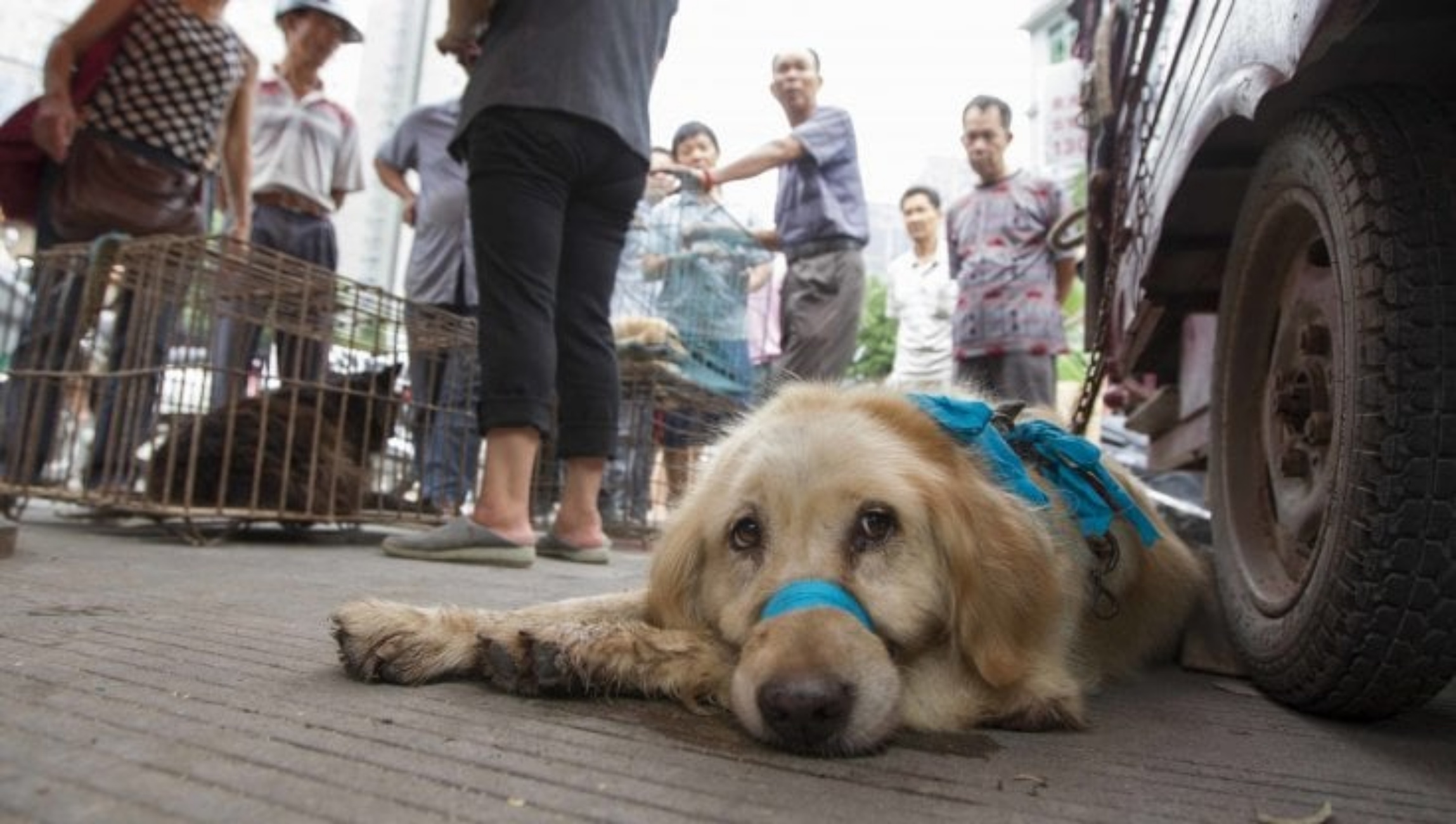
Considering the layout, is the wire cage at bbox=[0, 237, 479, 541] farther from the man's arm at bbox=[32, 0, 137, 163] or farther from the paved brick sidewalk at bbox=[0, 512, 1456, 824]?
the paved brick sidewalk at bbox=[0, 512, 1456, 824]

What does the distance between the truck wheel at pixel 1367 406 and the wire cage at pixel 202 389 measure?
142 inches

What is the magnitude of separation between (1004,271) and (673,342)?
1937 mm

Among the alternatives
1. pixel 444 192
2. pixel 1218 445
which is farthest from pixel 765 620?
pixel 444 192

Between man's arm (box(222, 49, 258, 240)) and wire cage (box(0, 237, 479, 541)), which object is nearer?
wire cage (box(0, 237, 479, 541))

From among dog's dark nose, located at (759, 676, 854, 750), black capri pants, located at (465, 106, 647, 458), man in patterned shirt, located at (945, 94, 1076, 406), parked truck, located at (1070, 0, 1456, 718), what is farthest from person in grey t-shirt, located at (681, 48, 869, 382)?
dog's dark nose, located at (759, 676, 854, 750)

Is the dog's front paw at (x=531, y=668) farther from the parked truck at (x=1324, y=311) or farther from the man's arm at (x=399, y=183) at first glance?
the man's arm at (x=399, y=183)

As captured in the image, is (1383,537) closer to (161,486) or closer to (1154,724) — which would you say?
(1154,724)

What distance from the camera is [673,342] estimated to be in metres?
5.61

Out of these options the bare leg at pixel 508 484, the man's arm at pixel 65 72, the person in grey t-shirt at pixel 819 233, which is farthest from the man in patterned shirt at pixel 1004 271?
the man's arm at pixel 65 72

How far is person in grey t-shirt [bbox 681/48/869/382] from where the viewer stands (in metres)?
5.18

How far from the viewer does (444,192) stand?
530cm

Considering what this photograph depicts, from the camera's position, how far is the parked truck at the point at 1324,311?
1.37m

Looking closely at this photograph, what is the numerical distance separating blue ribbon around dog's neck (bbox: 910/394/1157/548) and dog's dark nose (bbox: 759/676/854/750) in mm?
730

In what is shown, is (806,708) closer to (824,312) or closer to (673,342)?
(824,312)
